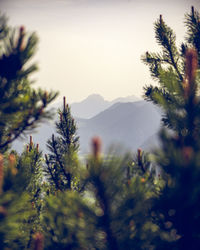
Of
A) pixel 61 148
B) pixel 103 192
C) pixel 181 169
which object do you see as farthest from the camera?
pixel 61 148

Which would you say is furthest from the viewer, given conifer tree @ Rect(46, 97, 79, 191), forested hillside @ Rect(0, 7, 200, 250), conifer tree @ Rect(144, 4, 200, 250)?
conifer tree @ Rect(46, 97, 79, 191)

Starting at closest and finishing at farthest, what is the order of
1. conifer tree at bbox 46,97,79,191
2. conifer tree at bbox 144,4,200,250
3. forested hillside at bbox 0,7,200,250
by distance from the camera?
1. conifer tree at bbox 144,4,200,250
2. forested hillside at bbox 0,7,200,250
3. conifer tree at bbox 46,97,79,191

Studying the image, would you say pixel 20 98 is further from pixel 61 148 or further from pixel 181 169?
pixel 61 148

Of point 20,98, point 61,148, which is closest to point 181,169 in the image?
point 20,98

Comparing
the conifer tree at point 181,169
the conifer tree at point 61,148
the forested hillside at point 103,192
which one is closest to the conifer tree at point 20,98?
the forested hillside at point 103,192

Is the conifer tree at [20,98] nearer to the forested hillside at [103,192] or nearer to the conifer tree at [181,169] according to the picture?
the forested hillside at [103,192]

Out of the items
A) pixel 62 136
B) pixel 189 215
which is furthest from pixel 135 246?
pixel 62 136

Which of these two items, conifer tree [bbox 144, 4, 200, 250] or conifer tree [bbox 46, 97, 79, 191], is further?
conifer tree [bbox 46, 97, 79, 191]

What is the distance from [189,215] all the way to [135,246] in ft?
2.08

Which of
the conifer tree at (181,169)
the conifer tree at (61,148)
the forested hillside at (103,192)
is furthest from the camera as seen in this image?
the conifer tree at (61,148)

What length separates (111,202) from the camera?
2.03 meters

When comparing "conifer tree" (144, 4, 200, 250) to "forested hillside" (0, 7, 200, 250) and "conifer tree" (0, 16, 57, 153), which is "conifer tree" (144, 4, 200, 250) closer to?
"forested hillside" (0, 7, 200, 250)

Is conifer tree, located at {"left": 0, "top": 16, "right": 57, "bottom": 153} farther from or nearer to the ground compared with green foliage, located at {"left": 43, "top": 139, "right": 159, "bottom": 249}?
farther from the ground

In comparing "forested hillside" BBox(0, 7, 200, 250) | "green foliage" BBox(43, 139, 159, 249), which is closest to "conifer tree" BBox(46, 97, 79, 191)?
"forested hillside" BBox(0, 7, 200, 250)
